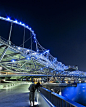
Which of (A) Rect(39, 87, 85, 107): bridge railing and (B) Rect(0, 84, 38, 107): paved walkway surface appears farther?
(B) Rect(0, 84, 38, 107): paved walkway surface

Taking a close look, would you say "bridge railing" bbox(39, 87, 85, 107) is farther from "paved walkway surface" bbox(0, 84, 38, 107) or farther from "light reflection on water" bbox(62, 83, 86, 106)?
"light reflection on water" bbox(62, 83, 86, 106)

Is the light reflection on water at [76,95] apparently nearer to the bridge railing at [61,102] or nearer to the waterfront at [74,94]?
the waterfront at [74,94]

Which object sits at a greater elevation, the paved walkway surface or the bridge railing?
the bridge railing

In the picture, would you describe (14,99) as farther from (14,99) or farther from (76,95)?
(76,95)

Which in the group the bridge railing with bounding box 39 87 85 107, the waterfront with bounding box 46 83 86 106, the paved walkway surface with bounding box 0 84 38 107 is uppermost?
the bridge railing with bounding box 39 87 85 107

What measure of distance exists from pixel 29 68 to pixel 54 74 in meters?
41.9

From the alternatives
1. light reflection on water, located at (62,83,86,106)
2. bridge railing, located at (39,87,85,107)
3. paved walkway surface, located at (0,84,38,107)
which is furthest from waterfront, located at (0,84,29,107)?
light reflection on water, located at (62,83,86,106)

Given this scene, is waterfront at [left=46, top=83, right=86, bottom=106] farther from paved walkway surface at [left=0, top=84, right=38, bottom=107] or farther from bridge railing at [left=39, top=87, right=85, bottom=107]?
bridge railing at [left=39, top=87, right=85, bottom=107]

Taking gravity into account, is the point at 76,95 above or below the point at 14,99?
below

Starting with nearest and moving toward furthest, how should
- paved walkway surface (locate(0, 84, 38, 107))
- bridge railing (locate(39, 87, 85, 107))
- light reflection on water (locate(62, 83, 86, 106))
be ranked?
bridge railing (locate(39, 87, 85, 107)), paved walkway surface (locate(0, 84, 38, 107)), light reflection on water (locate(62, 83, 86, 106))

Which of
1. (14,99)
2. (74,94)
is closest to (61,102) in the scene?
(14,99)

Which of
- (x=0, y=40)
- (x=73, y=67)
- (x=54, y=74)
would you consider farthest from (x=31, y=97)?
(x=73, y=67)

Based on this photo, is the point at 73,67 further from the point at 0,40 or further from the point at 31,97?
the point at 31,97

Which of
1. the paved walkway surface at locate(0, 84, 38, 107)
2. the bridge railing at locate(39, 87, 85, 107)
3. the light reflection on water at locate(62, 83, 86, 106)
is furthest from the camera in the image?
the light reflection on water at locate(62, 83, 86, 106)
